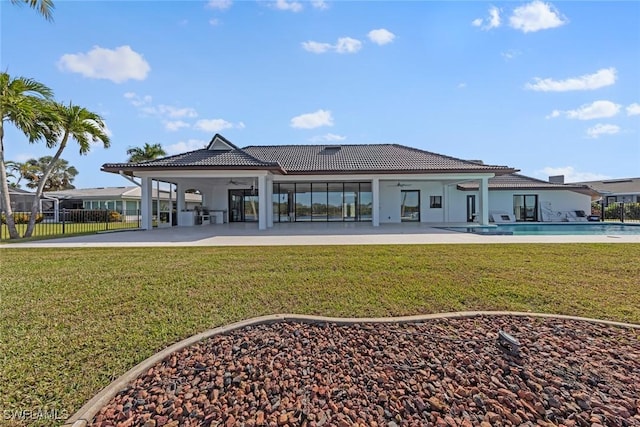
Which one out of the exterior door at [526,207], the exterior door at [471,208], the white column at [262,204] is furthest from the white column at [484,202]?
the white column at [262,204]

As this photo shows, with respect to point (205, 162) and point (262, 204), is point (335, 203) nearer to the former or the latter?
point (262, 204)

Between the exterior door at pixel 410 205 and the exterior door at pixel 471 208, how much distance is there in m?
3.89

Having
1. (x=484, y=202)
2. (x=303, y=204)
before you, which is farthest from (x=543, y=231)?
(x=303, y=204)

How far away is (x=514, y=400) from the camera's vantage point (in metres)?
2.32

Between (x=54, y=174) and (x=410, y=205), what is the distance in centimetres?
5445

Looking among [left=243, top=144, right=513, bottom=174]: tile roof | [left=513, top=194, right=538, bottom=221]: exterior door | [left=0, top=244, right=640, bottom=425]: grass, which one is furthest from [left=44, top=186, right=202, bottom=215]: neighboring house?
[left=513, top=194, right=538, bottom=221]: exterior door

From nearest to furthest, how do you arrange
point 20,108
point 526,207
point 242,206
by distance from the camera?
point 20,108, point 526,207, point 242,206

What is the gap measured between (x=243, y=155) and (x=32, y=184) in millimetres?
46500

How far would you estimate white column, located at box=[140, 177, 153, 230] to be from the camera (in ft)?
50.3

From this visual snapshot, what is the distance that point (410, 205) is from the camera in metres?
22.6

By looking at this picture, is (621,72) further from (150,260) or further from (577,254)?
(150,260)

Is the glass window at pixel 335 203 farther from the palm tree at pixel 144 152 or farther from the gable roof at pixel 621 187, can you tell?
the gable roof at pixel 621 187

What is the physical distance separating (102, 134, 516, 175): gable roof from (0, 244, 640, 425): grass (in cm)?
761

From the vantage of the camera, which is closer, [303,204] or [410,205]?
[303,204]
